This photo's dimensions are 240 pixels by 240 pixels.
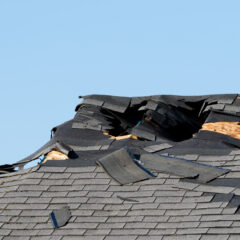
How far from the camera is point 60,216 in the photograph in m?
9.47

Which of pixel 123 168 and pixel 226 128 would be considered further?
pixel 226 128

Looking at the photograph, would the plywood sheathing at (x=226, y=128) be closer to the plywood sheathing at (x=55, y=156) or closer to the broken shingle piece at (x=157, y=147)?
the broken shingle piece at (x=157, y=147)

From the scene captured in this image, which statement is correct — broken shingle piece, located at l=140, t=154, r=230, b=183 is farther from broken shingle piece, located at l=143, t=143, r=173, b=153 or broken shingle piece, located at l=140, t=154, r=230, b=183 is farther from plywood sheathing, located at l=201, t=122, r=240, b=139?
plywood sheathing, located at l=201, t=122, r=240, b=139

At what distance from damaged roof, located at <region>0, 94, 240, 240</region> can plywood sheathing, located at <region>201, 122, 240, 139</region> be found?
0.05 ft

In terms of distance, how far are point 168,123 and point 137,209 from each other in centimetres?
316

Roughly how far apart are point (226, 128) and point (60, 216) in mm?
3092

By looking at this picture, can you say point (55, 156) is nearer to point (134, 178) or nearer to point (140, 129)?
point (140, 129)

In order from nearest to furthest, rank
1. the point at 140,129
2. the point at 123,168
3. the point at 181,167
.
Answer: the point at 181,167
the point at 123,168
the point at 140,129

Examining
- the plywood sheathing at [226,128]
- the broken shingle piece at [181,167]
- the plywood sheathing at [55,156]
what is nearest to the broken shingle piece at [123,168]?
the broken shingle piece at [181,167]

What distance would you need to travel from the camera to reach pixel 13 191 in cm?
1025

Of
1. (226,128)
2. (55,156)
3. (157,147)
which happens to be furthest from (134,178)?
(226,128)

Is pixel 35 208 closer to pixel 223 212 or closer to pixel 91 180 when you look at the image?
pixel 91 180

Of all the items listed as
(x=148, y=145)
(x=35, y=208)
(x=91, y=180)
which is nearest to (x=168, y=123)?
(x=148, y=145)

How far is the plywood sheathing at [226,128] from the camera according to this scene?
10984mm
